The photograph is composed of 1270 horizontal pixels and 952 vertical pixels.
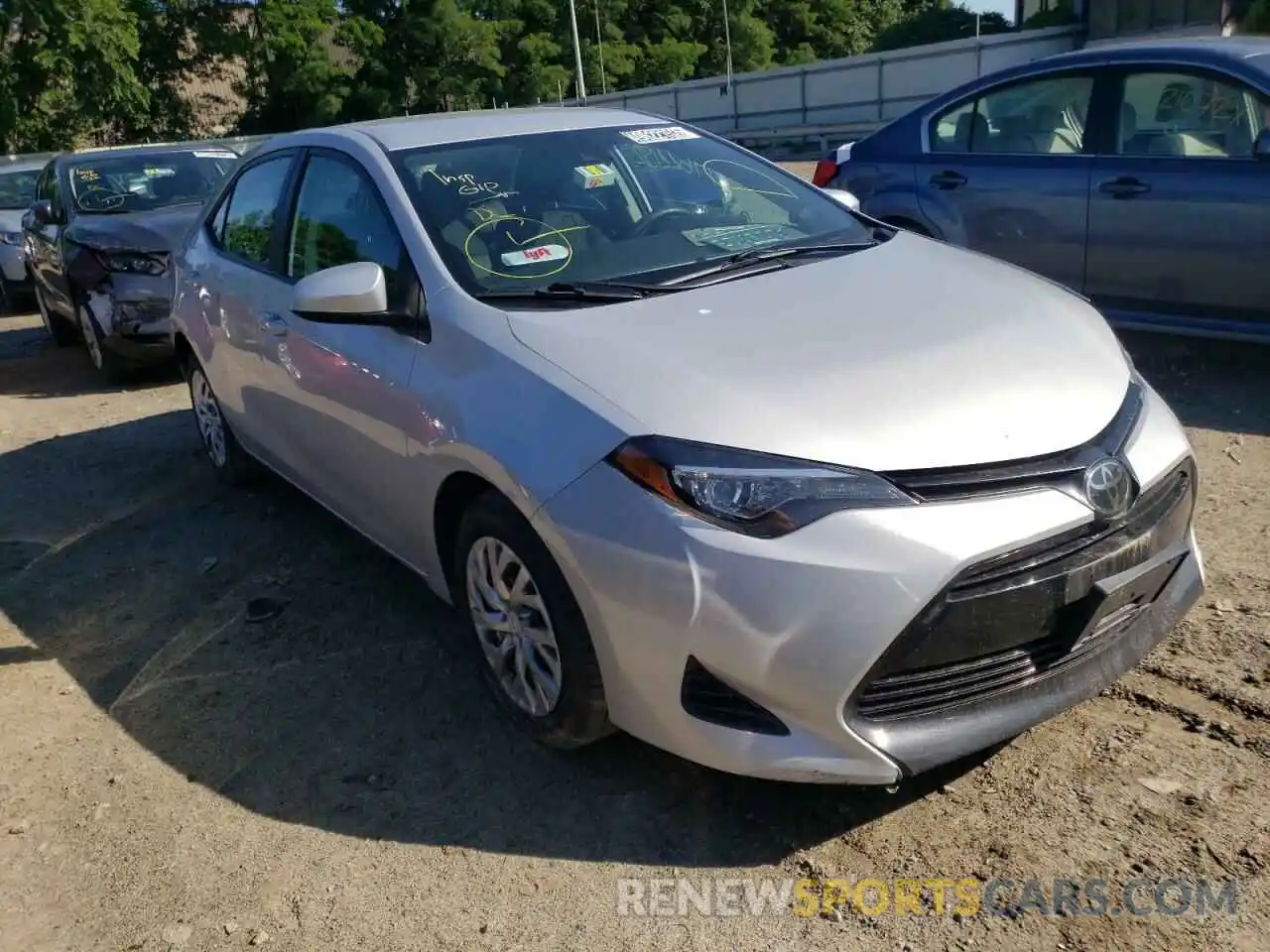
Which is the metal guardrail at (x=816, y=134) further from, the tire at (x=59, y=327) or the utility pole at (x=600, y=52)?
the utility pole at (x=600, y=52)

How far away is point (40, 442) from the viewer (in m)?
7.34

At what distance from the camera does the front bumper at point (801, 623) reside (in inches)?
102

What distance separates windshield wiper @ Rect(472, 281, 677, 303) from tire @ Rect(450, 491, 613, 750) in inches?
24.6

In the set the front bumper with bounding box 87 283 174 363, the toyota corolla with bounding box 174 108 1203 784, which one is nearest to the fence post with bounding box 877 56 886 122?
the front bumper with bounding box 87 283 174 363

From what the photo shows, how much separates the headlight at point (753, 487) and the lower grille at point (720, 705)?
35 cm

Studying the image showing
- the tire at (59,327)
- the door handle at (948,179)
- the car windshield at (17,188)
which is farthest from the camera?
the car windshield at (17,188)

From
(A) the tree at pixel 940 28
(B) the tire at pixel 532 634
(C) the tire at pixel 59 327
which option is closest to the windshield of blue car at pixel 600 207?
(B) the tire at pixel 532 634

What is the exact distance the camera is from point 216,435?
588 cm

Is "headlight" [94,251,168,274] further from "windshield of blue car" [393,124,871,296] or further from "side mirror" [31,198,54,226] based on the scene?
"windshield of blue car" [393,124,871,296]

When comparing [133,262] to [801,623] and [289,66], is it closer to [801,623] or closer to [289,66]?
[801,623]

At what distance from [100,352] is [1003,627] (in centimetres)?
774

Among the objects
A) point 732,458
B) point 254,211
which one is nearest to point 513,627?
point 732,458

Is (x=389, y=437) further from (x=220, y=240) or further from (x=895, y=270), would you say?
(x=220, y=240)

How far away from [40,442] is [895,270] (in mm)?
5739
